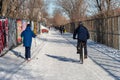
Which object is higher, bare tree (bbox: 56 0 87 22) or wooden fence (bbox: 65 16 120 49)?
bare tree (bbox: 56 0 87 22)

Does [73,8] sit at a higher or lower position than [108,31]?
higher

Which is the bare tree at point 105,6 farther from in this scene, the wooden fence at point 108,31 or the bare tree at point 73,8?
the bare tree at point 73,8

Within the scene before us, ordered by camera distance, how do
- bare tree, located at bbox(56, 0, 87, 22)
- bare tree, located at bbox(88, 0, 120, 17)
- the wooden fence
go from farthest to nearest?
bare tree, located at bbox(56, 0, 87, 22)
bare tree, located at bbox(88, 0, 120, 17)
the wooden fence

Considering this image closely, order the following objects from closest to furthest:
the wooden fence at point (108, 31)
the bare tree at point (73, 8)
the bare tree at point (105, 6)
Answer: the wooden fence at point (108, 31) < the bare tree at point (105, 6) < the bare tree at point (73, 8)

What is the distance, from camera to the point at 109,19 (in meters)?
29.6

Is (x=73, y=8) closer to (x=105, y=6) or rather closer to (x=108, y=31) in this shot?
(x=105, y=6)

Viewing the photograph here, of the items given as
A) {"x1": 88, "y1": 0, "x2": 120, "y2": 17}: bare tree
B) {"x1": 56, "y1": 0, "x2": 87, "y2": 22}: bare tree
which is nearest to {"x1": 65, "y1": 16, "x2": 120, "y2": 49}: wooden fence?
{"x1": 88, "y1": 0, "x2": 120, "y2": 17}: bare tree

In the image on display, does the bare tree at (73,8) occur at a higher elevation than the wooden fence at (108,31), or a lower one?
higher

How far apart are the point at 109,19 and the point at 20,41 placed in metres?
7.37

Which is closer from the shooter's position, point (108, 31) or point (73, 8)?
point (108, 31)

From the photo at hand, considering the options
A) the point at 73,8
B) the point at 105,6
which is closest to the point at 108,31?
the point at 105,6

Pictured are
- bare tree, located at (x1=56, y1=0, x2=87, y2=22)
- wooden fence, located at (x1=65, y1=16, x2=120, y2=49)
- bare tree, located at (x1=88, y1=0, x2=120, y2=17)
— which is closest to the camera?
wooden fence, located at (x1=65, y1=16, x2=120, y2=49)

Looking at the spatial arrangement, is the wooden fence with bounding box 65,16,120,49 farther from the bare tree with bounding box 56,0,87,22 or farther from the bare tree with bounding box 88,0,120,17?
the bare tree with bounding box 56,0,87,22

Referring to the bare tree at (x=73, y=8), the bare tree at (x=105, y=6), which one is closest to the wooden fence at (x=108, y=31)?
the bare tree at (x=105, y=6)
